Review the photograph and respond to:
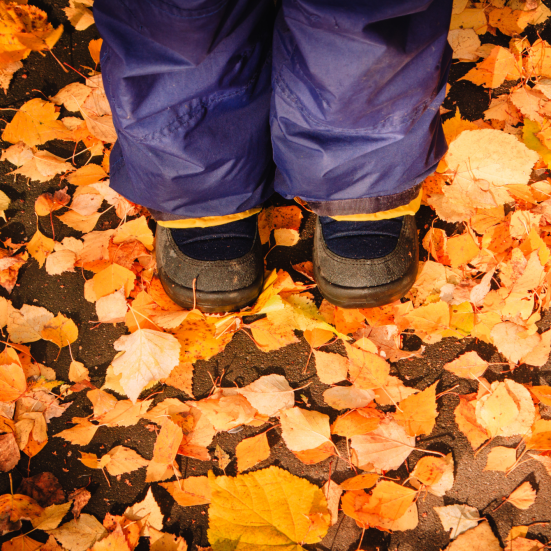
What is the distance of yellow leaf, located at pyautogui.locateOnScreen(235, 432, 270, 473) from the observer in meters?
1.24

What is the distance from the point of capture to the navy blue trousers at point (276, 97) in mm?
746

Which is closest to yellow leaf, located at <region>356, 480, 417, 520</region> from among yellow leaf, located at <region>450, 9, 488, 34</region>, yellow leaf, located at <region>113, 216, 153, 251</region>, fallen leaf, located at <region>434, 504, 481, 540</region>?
fallen leaf, located at <region>434, 504, 481, 540</region>

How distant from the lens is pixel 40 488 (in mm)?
1266

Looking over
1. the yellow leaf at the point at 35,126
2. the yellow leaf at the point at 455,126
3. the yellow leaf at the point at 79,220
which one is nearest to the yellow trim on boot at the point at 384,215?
the yellow leaf at the point at 455,126

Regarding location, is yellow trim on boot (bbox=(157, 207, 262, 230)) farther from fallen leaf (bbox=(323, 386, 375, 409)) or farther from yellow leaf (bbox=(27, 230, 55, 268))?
fallen leaf (bbox=(323, 386, 375, 409))

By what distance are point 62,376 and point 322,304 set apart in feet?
2.91

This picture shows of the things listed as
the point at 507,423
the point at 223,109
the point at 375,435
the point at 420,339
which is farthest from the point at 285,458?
the point at 223,109

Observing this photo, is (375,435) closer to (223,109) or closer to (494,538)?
(494,538)

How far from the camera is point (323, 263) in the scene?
122 centimetres

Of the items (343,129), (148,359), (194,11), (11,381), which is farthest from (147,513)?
(194,11)

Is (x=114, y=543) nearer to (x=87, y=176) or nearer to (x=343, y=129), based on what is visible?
(x=87, y=176)

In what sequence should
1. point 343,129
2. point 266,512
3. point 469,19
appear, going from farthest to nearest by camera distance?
point 469,19
point 266,512
point 343,129

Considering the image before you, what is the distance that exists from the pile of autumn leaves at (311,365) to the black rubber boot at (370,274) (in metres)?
0.11

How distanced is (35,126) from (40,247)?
0.46 meters
